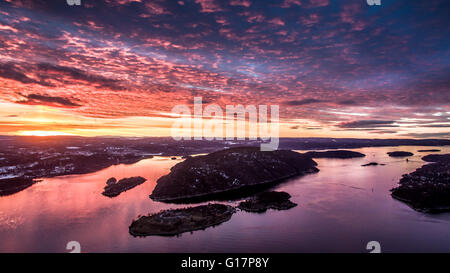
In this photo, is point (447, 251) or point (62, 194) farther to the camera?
point (62, 194)

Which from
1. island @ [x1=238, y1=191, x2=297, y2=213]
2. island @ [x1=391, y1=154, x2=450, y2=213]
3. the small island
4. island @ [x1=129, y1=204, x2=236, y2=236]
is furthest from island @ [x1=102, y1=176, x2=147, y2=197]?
island @ [x1=391, y1=154, x2=450, y2=213]

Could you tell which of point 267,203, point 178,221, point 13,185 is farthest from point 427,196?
point 13,185

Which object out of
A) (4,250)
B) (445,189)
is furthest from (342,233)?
(4,250)

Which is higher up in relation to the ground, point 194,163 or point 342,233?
point 194,163

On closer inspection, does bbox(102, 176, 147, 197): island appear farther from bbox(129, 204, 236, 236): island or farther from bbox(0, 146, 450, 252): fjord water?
bbox(129, 204, 236, 236): island

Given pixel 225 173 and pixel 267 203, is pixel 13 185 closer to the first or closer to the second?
pixel 225 173

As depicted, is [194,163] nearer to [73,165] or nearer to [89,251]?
[89,251]
